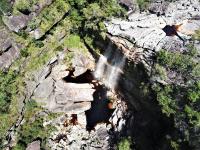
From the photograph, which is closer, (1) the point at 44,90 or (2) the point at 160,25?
(2) the point at 160,25

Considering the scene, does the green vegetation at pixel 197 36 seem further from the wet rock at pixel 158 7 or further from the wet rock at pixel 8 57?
the wet rock at pixel 8 57

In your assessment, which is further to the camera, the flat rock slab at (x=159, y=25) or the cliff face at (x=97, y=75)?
the flat rock slab at (x=159, y=25)

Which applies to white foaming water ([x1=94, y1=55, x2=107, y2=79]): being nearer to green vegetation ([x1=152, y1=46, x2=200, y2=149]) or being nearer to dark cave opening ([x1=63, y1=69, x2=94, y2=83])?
dark cave opening ([x1=63, y1=69, x2=94, y2=83])

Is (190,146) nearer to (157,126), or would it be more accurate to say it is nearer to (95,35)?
(157,126)

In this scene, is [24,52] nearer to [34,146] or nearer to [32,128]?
[32,128]

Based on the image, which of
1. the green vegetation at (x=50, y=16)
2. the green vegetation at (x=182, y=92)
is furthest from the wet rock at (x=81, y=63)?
the green vegetation at (x=182, y=92)

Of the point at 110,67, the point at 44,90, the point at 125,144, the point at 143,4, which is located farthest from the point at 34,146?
the point at 143,4

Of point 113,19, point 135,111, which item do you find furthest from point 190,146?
point 113,19
